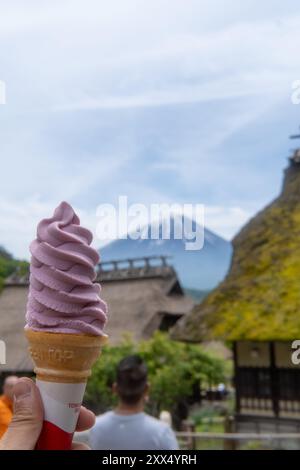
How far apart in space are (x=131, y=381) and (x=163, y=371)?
10.0 m

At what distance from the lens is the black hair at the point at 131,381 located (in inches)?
119

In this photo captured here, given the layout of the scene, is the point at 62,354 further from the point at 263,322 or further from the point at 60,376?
the point at 263,322

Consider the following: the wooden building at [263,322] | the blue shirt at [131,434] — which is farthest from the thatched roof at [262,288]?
the blue shirt at [131,434]

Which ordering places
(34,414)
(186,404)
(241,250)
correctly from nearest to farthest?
(34,414) → (241,250) → (186,404)

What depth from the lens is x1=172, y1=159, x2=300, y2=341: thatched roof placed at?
10680 millimetres

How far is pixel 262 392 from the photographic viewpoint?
1090 cm

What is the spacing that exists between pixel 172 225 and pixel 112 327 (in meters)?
15.8

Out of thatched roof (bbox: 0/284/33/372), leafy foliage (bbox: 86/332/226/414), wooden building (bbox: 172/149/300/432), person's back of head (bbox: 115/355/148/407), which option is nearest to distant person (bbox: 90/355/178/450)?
person's back of head (bbox: 115/355/148/407)

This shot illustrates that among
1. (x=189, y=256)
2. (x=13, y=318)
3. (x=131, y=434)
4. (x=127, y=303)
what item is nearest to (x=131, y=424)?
(x=131, y=434)

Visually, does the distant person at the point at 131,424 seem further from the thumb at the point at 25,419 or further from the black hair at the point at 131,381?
the thumb at the point at 25,419

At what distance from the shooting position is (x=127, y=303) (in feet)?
61.6

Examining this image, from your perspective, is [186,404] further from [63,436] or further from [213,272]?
[213,272]
